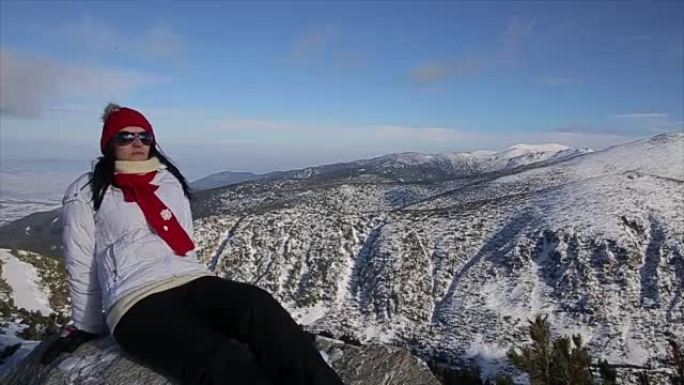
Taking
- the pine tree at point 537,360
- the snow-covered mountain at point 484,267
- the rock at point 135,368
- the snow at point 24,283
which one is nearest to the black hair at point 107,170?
the rock at point 135,368

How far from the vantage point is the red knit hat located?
5320mm

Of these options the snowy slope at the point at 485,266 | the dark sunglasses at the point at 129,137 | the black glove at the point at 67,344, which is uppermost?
the dark sunglasses at the point at 129,137

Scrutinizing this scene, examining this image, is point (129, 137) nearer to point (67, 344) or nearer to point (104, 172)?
point (104, 172)

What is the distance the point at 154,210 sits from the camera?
17.1ft

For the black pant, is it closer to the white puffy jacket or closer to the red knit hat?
the white puffy jacket

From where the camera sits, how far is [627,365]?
1003 inches

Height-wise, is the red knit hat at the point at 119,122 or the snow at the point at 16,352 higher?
the red knit hat at the point at 119,122

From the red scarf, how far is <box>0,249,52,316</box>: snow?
888 inches

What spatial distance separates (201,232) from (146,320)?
40.9 meters

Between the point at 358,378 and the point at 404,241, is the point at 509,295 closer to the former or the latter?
the point at 404,241

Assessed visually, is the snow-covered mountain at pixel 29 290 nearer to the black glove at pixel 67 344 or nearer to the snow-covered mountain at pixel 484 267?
the snow-covered mountain at pixel 484 267

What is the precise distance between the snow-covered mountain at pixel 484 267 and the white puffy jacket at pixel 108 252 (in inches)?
944

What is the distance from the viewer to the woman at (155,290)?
13.8 feet

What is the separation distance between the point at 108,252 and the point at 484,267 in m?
34.0
